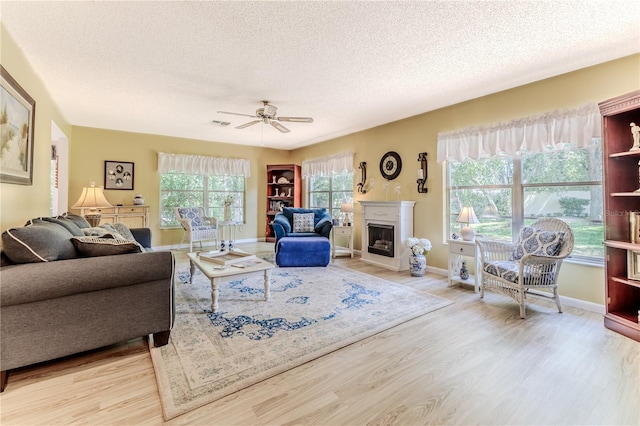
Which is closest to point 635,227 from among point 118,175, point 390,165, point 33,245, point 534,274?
point 534,274

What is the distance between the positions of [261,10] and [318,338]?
2.52 metres

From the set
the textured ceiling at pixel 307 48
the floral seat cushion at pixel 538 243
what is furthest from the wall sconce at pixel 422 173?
the floral seat cushion at pixel 538 243

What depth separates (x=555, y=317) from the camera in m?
2.63

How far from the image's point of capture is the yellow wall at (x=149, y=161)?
17.6 feet

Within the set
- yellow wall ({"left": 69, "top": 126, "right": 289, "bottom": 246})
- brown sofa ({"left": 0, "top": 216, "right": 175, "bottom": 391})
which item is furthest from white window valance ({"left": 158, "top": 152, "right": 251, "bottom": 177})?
brown sofa ({"left": 0, "top": 216, "right": 175, "bottom": 391})

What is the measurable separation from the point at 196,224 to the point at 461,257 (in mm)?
5004

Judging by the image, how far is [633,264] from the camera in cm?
237

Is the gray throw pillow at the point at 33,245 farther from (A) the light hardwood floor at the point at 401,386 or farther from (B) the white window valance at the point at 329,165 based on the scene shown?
(B) the white window valance at the point at 329,165

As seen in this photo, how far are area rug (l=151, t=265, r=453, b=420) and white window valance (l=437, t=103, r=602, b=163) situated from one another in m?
2.01

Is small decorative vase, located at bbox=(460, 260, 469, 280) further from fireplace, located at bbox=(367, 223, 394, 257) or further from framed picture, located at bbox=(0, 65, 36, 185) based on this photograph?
framed picture, located at bbox=(0, 65, 36, 185)

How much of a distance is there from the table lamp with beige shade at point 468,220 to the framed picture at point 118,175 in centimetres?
617

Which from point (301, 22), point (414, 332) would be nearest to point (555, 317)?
point (414, 332)

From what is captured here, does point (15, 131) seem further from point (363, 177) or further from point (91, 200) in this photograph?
point (363, 177)

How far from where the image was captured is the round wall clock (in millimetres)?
4840
